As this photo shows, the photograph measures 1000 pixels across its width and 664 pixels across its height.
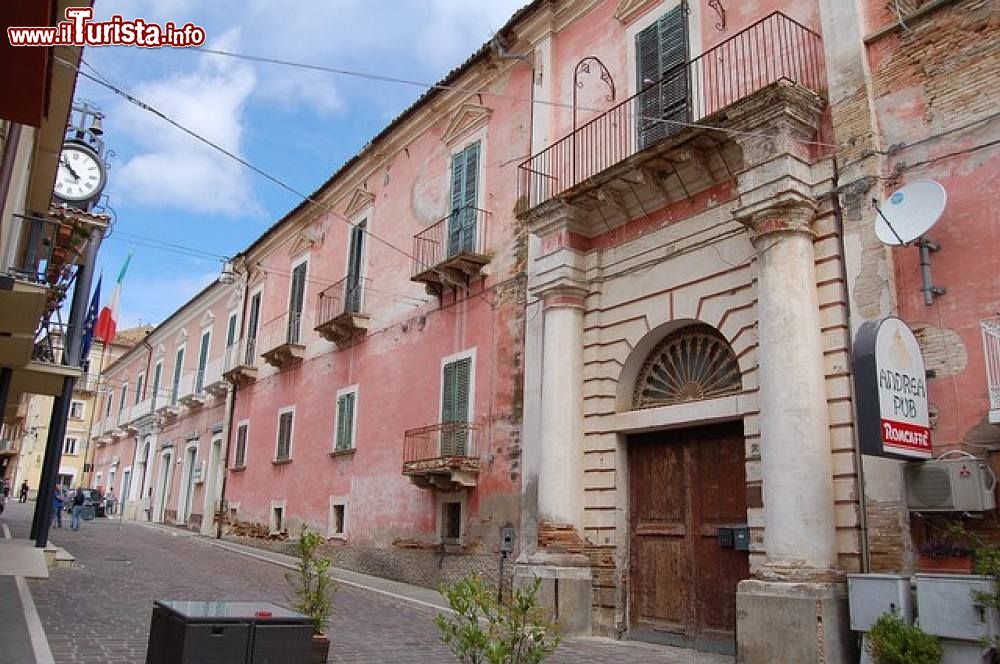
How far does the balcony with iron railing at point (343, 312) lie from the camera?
17969 mm

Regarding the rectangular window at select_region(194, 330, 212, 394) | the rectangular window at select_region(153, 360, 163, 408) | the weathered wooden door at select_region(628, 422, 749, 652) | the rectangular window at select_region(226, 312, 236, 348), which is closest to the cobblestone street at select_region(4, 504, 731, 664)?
the weathered wooden door at select_region(628, 422, 749, 652)

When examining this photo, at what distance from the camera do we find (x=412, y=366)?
16.0 metres

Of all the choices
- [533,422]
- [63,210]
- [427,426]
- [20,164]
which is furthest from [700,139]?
[63,210]

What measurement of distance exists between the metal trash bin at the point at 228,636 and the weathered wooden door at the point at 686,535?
6.46 meters

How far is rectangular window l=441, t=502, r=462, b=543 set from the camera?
1395cm

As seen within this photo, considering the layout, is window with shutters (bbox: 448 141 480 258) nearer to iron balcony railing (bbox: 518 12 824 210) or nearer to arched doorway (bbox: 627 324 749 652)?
iron balcony railing (bbox: 518 12 824 210)

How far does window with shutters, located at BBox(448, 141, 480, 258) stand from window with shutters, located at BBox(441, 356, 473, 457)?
2.09 meters

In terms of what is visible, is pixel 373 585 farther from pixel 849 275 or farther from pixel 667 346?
pixel 849 275

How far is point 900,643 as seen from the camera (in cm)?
661

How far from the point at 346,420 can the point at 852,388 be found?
1236 centimetres

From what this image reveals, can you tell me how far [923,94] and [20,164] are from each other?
11416 mm

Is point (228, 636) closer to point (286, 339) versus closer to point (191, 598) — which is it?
point (191, 598)

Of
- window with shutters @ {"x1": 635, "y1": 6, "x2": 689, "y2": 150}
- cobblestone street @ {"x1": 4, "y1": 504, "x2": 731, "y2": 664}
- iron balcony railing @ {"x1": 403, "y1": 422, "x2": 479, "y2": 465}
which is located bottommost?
cobblestone street @ {"x1": 4, "y1": 504, "x2": 731, "y2": 664}

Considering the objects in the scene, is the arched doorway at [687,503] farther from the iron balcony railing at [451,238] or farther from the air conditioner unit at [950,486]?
the iron balcony railing at [451,238]
